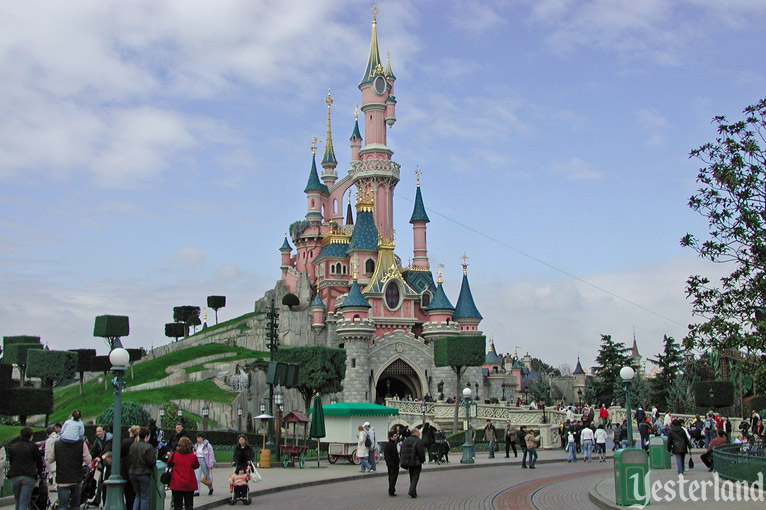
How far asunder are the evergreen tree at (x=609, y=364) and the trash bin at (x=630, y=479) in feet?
178

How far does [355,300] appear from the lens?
189 ft

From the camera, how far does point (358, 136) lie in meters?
76.9

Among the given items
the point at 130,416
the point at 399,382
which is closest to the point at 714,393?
the point at 399,382

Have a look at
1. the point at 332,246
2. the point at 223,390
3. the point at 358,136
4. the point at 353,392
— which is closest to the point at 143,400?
the point at 223,390

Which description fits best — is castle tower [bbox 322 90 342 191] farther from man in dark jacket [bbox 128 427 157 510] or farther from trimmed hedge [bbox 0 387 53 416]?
man in dark jacket [bbox 128 427 157 510]

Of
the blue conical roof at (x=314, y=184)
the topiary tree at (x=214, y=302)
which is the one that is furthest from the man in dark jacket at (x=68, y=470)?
the topiary tree at (x=214, y=302)

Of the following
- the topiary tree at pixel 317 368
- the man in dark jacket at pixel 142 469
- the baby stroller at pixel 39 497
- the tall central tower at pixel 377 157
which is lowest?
the baby stroller at pixel 39 497

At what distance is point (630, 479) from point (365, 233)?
170ft

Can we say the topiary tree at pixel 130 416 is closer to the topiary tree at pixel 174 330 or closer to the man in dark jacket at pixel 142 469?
the man in dark jacket at pixel 142 469

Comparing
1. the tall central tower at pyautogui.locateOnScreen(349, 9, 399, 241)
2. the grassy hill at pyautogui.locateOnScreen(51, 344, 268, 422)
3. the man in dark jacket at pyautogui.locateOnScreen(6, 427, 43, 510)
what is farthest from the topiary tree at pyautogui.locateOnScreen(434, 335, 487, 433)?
the man in dark jacket at pyautogui.locateOnScreen(6, 427, 43, 510)

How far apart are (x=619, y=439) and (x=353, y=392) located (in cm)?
2811

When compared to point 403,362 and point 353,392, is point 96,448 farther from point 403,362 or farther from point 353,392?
point 403,362

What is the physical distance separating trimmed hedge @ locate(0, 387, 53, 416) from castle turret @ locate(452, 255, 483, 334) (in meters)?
30.3

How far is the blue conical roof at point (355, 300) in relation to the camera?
2267 inches
